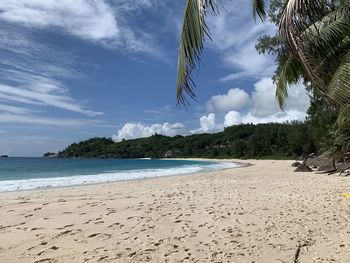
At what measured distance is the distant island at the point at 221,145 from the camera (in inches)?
2361

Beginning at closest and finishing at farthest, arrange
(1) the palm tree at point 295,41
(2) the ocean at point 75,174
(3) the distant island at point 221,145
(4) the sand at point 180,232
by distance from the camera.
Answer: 1. (1) the palm tree at point 295,41
2. (4) the sand at point 180,232
3. (2) the ocean at point 75,174
4. (3) the distant island at point 221,145

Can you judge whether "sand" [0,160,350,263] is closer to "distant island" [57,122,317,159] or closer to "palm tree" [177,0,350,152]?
"palm tree" [177,0,350,152]

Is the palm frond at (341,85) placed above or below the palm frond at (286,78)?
below

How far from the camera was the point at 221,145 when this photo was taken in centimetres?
10656

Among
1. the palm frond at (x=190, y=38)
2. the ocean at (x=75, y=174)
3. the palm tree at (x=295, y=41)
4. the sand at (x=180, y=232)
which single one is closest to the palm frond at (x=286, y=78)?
the sand at (x=180, y=232)

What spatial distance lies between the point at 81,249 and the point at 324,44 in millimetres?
4008

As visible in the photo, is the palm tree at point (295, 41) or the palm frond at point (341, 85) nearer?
the palm tree at point (295, 41)

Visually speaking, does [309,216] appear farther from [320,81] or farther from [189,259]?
[320,81]

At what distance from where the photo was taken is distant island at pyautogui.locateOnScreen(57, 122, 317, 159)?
60.0m

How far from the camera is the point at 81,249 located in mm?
5223

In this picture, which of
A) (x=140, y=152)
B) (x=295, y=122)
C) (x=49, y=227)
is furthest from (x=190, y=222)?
(x=140, y=152)

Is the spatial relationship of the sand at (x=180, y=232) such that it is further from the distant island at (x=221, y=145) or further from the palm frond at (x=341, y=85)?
the distant island at (x=221, y=145)

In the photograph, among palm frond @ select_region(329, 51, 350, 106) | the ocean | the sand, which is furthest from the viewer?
the ocean

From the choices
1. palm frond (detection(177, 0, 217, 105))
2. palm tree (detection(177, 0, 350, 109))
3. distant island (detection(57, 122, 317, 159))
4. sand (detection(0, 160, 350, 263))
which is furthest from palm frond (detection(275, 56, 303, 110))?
distant island (detection(57, 122, 317, 159))
